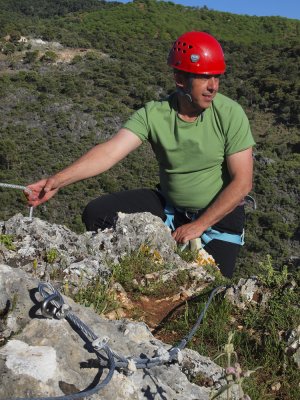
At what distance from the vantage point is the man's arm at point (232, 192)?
381 centimetres

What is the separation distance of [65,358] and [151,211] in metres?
2.45

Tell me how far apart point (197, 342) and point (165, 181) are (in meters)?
1.54

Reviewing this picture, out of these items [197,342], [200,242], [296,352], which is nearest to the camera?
[296,352]

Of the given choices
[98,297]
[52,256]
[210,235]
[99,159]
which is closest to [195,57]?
[99,159]

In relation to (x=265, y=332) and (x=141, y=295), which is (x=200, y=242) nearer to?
(x=141, y=295)

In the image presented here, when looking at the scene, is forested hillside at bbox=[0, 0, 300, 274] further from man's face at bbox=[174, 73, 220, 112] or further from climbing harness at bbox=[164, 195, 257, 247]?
man's face at bbox=[174, 73, 220, 112]

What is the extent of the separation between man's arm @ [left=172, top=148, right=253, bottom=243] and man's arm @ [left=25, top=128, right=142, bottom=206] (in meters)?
0.62

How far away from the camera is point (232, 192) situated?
382cm

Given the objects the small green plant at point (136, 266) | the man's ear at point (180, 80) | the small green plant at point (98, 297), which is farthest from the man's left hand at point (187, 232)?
the small green plant at point (98, 297)

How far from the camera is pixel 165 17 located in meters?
74.4

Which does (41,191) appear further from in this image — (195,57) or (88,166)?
(195,57)

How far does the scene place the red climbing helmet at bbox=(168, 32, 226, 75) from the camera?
364cm

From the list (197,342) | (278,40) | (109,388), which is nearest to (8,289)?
(109,388)

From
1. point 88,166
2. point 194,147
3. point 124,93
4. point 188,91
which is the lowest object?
point 124,93
